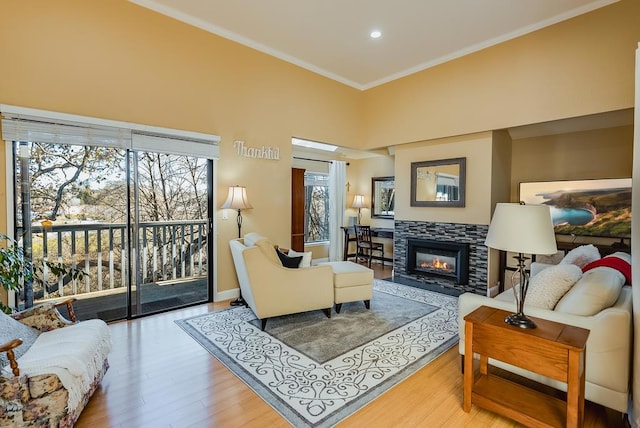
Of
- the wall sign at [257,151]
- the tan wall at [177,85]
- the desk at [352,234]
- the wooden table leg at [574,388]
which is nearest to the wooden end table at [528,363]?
the wooden table leg at [574,388]

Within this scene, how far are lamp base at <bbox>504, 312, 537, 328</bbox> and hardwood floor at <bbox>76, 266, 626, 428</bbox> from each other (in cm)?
64

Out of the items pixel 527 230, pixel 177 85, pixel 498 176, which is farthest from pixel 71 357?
pixel 498 176

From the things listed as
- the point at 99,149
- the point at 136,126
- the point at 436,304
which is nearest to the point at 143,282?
the point at 99,149

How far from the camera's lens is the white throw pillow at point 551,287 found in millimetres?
2277

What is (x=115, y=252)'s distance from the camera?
149 inches

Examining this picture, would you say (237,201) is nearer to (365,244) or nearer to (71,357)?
(71,357)

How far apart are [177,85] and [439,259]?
4.70 metres

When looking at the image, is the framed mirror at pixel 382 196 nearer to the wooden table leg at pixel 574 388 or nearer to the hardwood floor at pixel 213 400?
the hardwood floor at pixel 213 400

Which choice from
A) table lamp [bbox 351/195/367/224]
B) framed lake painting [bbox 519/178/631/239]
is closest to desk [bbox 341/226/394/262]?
table lamp [bbox 351/195/367/224]

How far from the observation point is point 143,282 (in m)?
4.09

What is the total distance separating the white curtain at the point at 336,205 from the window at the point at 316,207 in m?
0.17

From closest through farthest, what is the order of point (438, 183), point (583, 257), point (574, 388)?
point (574, 388)
point (583, 257)
point (438, 183)

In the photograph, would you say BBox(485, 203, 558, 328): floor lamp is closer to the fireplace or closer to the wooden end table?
the wooden end table

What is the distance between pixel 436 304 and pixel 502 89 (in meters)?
3.16
